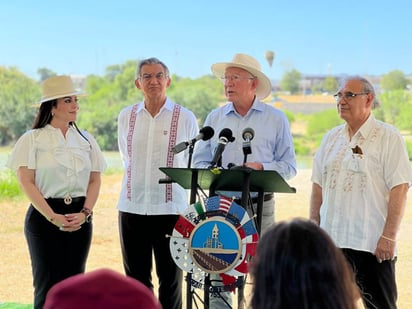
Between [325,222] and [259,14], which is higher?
[259,14]

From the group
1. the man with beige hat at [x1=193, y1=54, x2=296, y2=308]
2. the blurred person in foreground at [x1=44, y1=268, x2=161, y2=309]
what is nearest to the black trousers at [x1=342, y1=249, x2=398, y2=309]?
the man with beige hat at [x1=193, y1=54, x2=296, y2=308]

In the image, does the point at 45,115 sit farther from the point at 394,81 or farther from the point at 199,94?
the point at 394,81

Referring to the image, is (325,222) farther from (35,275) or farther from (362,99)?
(35,275)

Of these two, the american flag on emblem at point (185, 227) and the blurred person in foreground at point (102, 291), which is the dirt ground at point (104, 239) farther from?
the blurred person in foreground at point (102, 291)

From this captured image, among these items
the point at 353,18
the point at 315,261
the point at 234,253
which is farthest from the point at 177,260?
the point at 353,18

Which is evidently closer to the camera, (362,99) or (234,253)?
(234,253)

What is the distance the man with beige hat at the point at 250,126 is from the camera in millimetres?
3459

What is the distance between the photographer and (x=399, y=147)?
295 centimetres

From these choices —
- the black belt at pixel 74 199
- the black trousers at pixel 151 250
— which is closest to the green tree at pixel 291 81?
the black trousers at pixel 151 250

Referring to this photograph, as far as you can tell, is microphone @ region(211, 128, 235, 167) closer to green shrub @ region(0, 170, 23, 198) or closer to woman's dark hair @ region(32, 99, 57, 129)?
woman's dark hair @ region(32, 99, 57, 129)

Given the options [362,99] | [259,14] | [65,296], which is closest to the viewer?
[65,296]

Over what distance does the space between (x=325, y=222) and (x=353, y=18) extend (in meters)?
5.01

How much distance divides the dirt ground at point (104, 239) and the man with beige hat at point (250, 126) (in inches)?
86.1

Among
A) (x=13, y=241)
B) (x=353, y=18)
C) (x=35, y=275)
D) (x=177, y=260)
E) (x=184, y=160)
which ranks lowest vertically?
(x=13, y=241)
